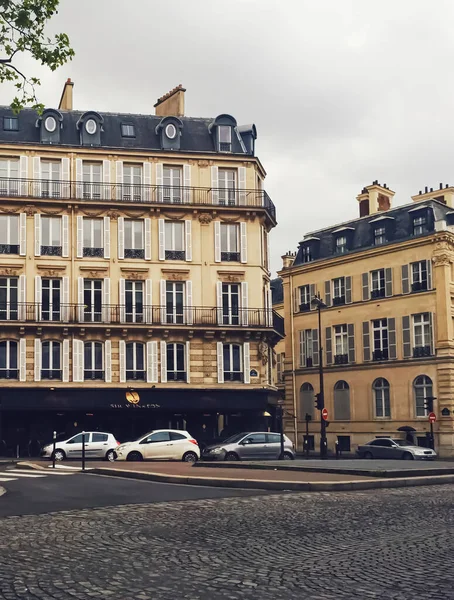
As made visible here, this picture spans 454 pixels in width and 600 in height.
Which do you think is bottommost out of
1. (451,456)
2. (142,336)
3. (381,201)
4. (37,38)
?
(451,456)

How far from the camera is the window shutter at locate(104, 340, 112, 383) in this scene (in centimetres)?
4194

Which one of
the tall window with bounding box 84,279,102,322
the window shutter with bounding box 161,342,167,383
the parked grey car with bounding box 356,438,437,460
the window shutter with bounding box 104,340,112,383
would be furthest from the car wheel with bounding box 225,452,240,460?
the tall window with bounding box 84,279,102,322

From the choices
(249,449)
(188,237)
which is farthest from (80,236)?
(249,449)

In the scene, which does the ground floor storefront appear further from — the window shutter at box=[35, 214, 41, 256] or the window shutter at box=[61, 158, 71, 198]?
the window shutter at box=[61, 158, 71, 198]

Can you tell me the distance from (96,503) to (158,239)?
96.9ft

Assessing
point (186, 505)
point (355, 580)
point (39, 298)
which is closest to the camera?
point (355, 580)

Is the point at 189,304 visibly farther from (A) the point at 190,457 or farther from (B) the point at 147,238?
(A) the point at 190,457

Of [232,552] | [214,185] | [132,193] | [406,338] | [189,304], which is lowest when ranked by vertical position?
[232,552]

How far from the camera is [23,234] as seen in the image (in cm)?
4253

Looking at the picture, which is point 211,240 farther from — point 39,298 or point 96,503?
point 96,503

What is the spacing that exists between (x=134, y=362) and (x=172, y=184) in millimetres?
9262

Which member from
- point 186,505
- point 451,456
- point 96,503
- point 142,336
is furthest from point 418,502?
point 451,456

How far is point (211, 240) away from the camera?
44438mm

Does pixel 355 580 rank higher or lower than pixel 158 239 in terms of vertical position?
lower
